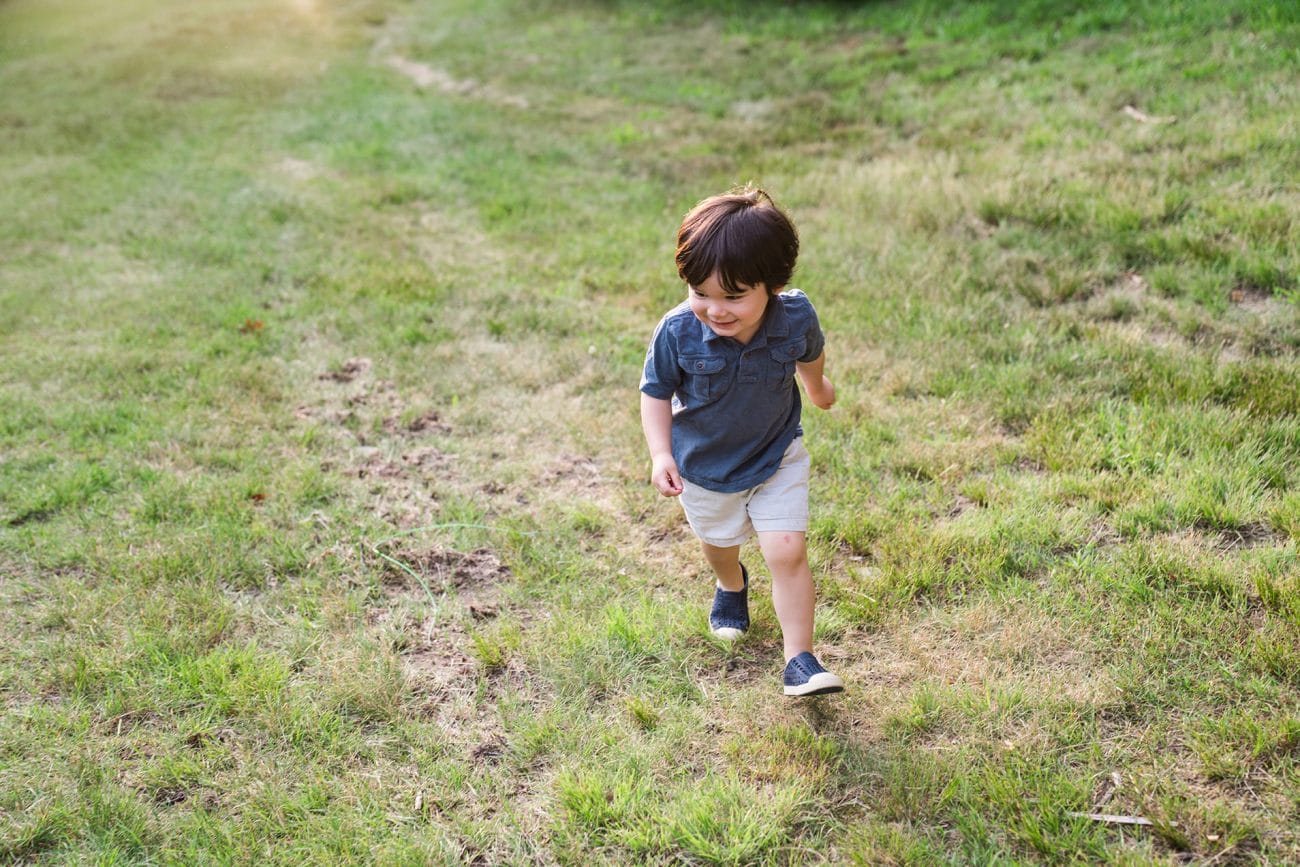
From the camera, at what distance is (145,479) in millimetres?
4590

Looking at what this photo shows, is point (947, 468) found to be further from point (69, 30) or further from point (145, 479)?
point (69, 30)

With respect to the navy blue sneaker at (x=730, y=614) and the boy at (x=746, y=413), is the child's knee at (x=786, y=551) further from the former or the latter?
the navy blue sneaker at (x=730, y=614)

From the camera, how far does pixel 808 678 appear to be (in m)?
2.97

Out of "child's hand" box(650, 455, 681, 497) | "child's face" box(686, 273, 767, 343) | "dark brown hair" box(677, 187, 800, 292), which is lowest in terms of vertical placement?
"child's hand" box(650, 455, 681, 497)

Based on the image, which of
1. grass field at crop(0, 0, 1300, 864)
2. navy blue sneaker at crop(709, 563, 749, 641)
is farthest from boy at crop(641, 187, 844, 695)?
grass field at crop(0, 0, 1300, 864)

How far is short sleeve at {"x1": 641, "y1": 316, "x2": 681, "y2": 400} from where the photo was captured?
119 inches

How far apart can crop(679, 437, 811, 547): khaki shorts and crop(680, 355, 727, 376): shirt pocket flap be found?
395mm

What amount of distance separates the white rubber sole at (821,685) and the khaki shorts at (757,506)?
1.56 ft

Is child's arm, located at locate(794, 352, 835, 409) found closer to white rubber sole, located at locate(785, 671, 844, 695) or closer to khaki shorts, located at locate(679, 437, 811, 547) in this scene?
khaki shorts, located at locate(679, 437, 811, 547)

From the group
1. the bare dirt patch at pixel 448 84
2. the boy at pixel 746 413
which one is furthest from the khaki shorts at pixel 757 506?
the bare dirt patch at pixel 448 84

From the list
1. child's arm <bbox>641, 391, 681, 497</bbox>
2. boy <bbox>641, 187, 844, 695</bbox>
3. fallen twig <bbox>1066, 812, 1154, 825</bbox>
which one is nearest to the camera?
fallen twig <bbox>1066, 812, 1154, 825</bbox>

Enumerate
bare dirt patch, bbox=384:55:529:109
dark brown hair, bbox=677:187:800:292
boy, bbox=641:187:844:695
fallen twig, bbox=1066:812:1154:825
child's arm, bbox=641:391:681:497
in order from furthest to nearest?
bare dirt patch, bbox=384:55:529:109 < child's arm, bbox=641:391:681:497 < boy, bbox=641:187:844:695 < dark brown hair, bbox=677:187:800:292 < fallen twig, bbox=1066:812:1154:825

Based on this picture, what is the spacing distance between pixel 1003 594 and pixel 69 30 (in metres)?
26.5

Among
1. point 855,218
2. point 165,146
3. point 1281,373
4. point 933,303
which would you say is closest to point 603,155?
point 855,218
